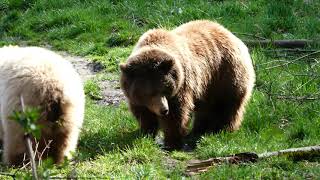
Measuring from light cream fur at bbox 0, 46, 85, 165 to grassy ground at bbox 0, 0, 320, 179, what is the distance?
0.85 feet

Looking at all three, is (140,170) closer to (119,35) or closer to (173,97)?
(173,97)

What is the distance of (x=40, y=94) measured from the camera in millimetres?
5371

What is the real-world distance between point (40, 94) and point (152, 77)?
1.39 meters

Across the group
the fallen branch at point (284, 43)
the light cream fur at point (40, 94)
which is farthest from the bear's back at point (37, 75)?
the fallen branch at point (284, 43)

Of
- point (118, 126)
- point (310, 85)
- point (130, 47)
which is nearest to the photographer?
point (118, 126)

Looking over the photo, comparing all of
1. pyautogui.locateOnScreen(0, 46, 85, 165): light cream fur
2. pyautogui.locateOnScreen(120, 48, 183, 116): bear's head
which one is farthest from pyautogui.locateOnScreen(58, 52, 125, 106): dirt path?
pyautogui.locateOnScreen(0, 46, 85, 165): light cream fur

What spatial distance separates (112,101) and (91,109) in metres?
0.59

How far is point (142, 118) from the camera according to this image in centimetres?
669

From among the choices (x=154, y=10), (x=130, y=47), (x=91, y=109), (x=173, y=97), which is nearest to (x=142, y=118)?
(x=173, y=97)

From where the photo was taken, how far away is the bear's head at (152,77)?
6301 mm

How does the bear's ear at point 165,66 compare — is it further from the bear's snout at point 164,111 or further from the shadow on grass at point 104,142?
the shadow on grass at point 104,142

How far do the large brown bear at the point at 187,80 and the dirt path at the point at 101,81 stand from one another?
5.36 ft

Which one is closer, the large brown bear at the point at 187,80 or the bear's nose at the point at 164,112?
the bear's nose at the point at 164,112

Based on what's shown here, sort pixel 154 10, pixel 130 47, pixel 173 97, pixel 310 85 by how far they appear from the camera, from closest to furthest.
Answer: pixel 173 97 < pixel 310 85 < pixel 130 47 < pixel 154 10
